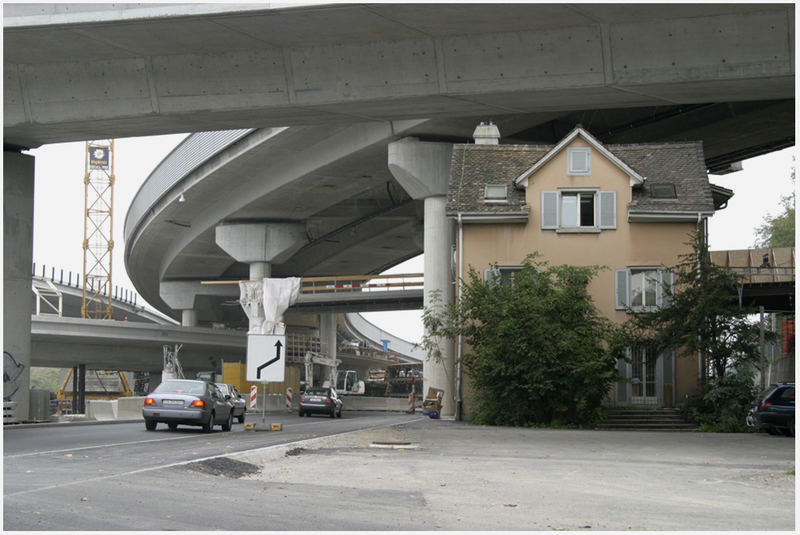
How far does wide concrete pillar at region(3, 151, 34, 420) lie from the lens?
2756 cm

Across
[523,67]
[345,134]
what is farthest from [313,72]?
[345,134]

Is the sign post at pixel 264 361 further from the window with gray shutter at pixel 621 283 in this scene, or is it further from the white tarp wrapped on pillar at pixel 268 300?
the white tarp wrapped on pillar at pixel 268 300

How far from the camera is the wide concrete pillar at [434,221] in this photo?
134 ft

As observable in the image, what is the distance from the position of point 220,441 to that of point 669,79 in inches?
473

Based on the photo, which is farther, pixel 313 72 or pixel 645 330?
pixel 645 330

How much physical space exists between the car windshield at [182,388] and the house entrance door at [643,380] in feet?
51.2

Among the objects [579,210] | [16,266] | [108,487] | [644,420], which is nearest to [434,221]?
[579,210]

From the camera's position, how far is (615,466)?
54.0 ft

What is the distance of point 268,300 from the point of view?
59.9 metres

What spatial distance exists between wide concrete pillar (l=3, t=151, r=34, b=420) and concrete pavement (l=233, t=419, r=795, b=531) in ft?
33.8

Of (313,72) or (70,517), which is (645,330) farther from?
(70,517)

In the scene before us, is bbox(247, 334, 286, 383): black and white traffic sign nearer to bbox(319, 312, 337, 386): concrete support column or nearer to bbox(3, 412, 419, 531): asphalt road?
bbox(3, 412, 419, 531): asphalt road

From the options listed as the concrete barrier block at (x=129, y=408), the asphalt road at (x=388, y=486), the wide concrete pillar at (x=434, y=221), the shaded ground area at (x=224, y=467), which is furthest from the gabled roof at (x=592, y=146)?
the shaded ground area at (x=224, y=467)

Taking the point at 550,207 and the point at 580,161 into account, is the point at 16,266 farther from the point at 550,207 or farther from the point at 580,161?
the point at 580,161
